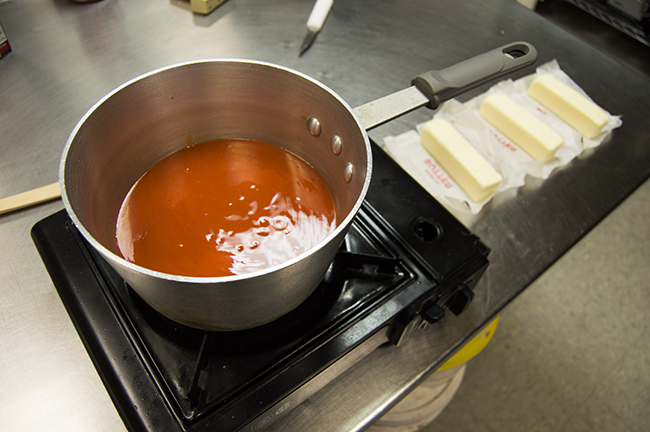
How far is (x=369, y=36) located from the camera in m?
1.21

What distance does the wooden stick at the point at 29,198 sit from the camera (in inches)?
31.7

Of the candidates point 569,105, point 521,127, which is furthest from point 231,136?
point 569,105

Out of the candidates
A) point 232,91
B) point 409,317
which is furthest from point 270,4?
point 409,317

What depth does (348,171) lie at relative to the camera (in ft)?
2.15

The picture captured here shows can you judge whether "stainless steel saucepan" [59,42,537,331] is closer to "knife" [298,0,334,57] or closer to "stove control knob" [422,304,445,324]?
"stove control knob" [422,304,445,324]

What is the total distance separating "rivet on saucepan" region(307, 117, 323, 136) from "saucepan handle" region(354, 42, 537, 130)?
0.08 metres

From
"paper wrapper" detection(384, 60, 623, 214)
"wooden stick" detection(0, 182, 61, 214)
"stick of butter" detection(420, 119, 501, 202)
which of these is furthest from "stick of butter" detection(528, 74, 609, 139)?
"wooden stick" detection(0, 182, 61, 214)

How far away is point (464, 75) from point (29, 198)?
2.56ft

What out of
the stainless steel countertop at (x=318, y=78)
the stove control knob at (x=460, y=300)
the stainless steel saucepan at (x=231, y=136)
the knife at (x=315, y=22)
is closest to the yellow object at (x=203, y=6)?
the stainless steel countertop at (x=318, y=78)

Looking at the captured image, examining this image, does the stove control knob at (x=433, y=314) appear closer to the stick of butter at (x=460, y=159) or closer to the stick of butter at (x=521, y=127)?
the stick of butter at (x=460, y=159)

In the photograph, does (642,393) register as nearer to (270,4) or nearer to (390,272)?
(390,272)

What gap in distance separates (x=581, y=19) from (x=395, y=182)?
1214 mm

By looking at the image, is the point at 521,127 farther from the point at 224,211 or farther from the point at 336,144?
the point at 224,211

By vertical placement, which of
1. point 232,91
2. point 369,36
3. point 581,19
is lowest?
point 581,19
